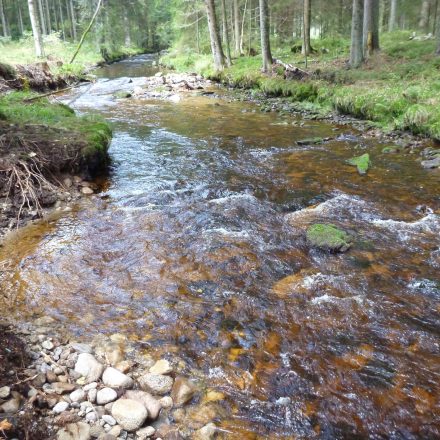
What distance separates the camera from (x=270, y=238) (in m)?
6.28

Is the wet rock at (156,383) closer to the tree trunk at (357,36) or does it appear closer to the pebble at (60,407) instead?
the pebble at (60,407)

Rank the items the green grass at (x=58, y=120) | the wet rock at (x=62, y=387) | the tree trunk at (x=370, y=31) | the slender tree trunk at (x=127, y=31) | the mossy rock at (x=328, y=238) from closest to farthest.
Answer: the wet rock at (x=62, y=387), the mossy rock at (x=328, y=238), the green grass at (x=58, y=120), the tree trunk at (x=370, y=31), the slender tree trunk at (x=127, y=31)

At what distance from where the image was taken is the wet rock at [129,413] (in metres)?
3.03

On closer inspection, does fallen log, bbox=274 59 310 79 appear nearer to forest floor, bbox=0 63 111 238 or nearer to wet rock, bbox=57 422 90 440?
forest floor, bbox=0 63 111 238

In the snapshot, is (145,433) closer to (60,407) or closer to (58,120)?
(60,407)

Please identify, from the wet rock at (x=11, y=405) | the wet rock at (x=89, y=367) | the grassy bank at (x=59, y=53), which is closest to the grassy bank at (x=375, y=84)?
the wet rock at (x=89, y=367)

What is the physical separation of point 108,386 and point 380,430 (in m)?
2.32

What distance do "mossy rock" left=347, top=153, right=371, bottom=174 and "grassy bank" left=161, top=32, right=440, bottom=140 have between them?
2.45 meters

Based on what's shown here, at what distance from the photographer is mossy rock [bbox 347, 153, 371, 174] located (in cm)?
914

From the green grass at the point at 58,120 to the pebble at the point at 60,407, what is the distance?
20.3 ft

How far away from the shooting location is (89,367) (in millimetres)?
3559

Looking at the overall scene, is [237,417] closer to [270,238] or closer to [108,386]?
[108,386]

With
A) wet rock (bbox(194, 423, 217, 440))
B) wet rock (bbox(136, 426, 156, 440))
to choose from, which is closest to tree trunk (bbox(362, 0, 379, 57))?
wet rock (bbox(194, 423, 217, 440))

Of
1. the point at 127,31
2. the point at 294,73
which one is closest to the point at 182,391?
the point at 294,73
